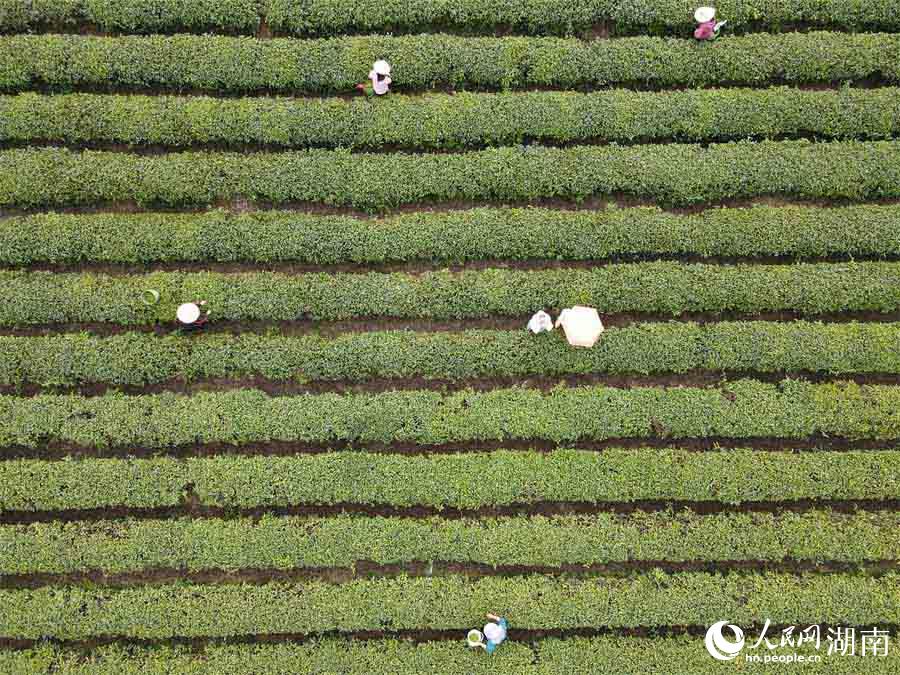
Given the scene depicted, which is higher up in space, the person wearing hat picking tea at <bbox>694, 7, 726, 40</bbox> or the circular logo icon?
the person wearing hat picking tea at <bbox>694, 7, 726, 40</bbox>

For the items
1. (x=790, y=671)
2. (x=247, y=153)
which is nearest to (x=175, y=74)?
(x=247, y=153)

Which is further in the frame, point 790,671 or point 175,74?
point 175,74

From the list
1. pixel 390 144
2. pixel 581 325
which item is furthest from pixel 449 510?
pixel 390 144

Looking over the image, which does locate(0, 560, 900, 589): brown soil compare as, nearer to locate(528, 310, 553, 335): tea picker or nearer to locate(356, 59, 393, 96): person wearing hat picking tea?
locate(528, 310, 553, 335): tea picker

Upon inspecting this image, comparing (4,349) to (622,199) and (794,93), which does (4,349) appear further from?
(794,93)

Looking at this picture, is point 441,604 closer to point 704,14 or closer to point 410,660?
point 410,660

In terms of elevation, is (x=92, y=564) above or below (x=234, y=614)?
above

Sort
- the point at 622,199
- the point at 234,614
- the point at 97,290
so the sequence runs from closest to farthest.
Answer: the point at 234,614 → the point at 97,290 → the point at 622,199

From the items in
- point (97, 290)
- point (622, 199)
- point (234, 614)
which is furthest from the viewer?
point (622, 199)

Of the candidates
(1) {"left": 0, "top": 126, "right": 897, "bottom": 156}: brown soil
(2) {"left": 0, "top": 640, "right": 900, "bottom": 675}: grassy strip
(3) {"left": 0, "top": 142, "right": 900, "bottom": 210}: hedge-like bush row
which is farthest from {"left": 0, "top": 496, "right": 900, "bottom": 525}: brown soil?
(1) {"left": 0, "top": 126, "right": 897, "bottom": 156}: brown soil
